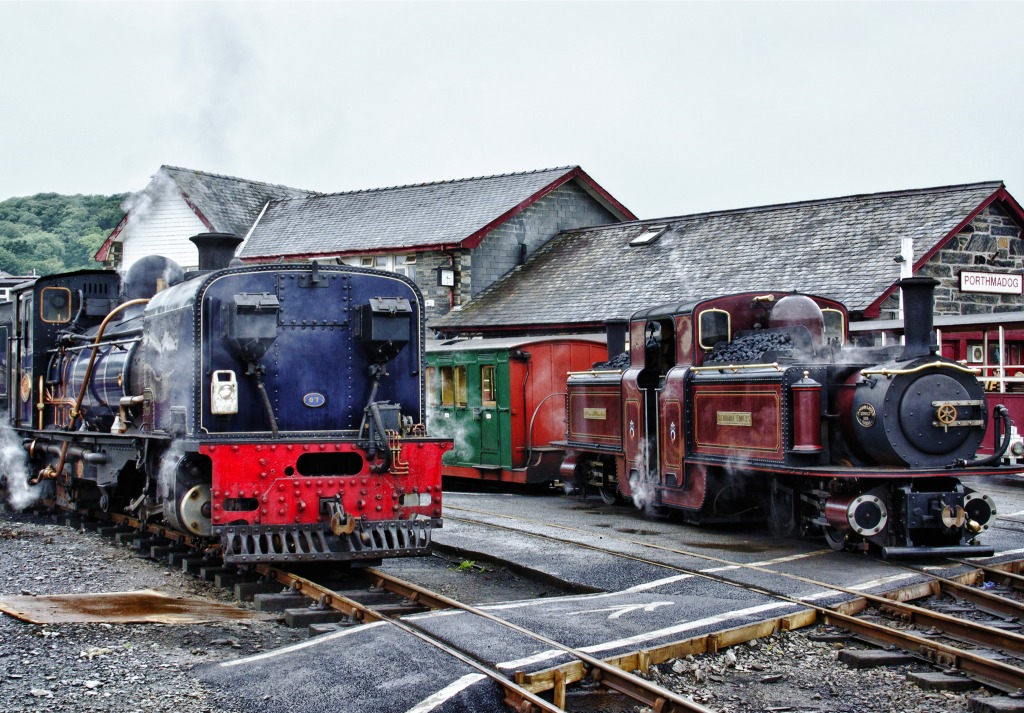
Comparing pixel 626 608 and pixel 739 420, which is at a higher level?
pixel 739 420

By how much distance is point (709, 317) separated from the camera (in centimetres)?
1220

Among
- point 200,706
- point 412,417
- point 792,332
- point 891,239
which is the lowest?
point 200,706

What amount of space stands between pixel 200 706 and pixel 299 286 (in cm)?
435

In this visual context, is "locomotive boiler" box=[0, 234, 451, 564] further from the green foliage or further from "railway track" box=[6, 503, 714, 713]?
the green foliage

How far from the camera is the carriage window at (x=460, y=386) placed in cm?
1747

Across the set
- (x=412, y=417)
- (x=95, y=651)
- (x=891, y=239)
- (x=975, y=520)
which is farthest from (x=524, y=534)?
(x=891, y=239)

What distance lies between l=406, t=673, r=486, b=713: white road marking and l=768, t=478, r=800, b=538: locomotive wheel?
244 inches

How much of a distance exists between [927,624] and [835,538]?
9.26 feet

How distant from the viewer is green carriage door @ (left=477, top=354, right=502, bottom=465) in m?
16.6

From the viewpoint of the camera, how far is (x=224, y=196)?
32688 mm

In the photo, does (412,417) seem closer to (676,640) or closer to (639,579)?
(639,579)

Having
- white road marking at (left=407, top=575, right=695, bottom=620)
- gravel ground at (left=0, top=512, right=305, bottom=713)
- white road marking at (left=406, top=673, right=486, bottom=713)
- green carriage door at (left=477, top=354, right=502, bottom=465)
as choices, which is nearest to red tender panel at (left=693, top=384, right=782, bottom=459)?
white road marking at (left=407, top=575, right=695, bottom=620)

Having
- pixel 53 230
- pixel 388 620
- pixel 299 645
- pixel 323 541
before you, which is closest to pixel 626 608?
pixel 388 620

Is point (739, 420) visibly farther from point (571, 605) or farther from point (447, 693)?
point (447, 693)
